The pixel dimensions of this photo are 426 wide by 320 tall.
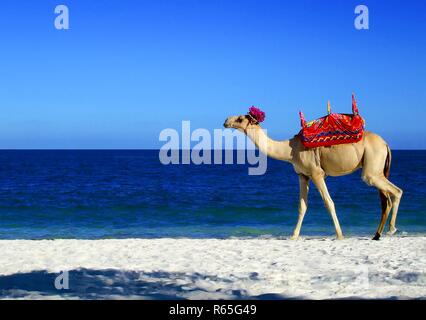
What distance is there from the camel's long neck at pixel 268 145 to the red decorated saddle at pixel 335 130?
1.41 feet

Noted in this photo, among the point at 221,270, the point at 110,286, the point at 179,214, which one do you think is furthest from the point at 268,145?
the point at 179,214

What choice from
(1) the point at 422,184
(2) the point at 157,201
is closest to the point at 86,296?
(2) the point at 157,201

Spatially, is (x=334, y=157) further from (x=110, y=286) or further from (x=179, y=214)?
(x=179, y=214)

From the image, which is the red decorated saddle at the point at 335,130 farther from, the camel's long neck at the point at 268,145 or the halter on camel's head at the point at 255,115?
the halter on camel's head at the point at 255,115

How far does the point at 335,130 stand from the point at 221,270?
3599 mm

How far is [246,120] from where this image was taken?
1103 cm

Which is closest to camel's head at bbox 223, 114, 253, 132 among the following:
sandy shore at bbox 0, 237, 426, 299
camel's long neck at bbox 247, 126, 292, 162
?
camel's long neck at bbox 247, 126, 292, 162

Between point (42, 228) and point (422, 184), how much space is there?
31.0 metres

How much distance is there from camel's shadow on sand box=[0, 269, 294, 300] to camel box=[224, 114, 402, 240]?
3.47m

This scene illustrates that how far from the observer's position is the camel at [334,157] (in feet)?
35.3

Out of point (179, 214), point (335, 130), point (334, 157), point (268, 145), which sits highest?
point (335, 130)

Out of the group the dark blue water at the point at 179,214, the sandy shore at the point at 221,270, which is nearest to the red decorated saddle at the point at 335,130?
the sandy shore at the point at 221,270

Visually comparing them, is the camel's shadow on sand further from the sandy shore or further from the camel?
the camel
